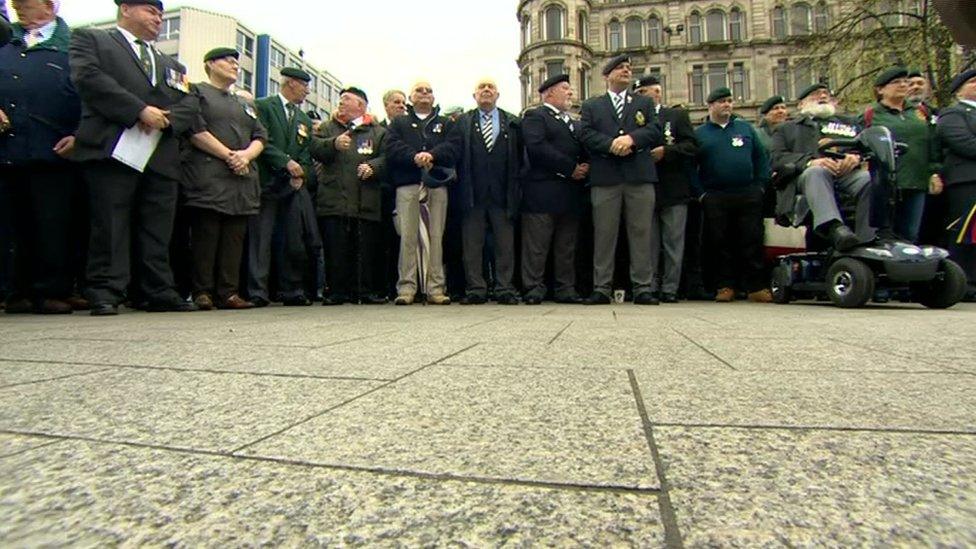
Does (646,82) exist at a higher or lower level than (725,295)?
higher

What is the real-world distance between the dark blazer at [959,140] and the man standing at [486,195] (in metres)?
3.91

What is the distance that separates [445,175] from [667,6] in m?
42.4

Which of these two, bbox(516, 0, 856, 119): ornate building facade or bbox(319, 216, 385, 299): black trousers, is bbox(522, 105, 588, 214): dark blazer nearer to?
bbox(319, 216, 385, 299): black trousers

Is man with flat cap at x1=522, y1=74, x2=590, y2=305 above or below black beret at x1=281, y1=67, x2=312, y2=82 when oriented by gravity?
below

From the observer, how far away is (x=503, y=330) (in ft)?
8.26

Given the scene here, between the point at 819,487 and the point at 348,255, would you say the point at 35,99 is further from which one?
the point at 819,487

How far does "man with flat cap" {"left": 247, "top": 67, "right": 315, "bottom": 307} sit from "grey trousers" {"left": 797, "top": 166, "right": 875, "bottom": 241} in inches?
170

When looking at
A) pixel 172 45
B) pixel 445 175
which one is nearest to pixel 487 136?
pixel 445 175

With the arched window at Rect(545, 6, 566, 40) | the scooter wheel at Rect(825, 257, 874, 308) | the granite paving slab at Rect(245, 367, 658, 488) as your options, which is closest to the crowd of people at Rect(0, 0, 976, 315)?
the scooter wheel at Rect(825, 257, 874, 308)

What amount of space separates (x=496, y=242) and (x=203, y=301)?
252 cm

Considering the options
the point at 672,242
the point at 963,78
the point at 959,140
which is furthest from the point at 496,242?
the point at 963,78

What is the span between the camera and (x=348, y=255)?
5660 mm

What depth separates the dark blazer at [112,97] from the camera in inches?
149

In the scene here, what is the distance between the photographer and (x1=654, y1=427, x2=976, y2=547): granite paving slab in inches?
22.4
